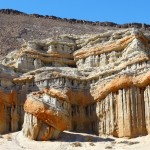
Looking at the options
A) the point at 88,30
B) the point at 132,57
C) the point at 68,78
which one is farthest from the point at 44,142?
the point at 88,30

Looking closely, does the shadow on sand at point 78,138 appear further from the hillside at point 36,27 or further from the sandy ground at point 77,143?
the hillside at point 36,27

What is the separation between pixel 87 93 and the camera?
54250 millimetres

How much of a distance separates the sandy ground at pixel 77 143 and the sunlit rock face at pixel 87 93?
0.89 meters

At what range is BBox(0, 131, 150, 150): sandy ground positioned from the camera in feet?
150

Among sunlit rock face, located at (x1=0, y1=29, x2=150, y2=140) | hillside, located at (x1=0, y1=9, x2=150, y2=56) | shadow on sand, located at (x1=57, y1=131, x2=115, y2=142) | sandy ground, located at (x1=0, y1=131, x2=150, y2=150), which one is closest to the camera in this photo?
sandy ground, located at (x1=0, y1=131, x2=150, y2=150)

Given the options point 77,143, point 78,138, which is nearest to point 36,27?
point 78,138

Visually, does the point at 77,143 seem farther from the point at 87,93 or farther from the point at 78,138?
the point at 87,93

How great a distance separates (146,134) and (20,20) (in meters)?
90.6

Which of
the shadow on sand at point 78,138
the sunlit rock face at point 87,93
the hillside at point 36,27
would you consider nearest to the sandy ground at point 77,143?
the shadow on sand at point 78,138

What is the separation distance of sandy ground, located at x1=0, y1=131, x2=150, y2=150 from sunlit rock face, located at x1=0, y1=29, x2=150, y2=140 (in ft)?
2.91

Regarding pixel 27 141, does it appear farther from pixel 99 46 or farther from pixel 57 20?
pixel 57 20

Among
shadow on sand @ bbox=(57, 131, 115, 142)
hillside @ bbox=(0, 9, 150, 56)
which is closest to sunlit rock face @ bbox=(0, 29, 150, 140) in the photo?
shadow on sand @ bbox=(57, 131, 115, 142)

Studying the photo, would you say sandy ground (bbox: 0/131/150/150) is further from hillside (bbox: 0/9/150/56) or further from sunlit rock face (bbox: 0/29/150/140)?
hillside (bbox: 0/9/150/56)

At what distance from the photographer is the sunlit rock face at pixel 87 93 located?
48.2 metres
